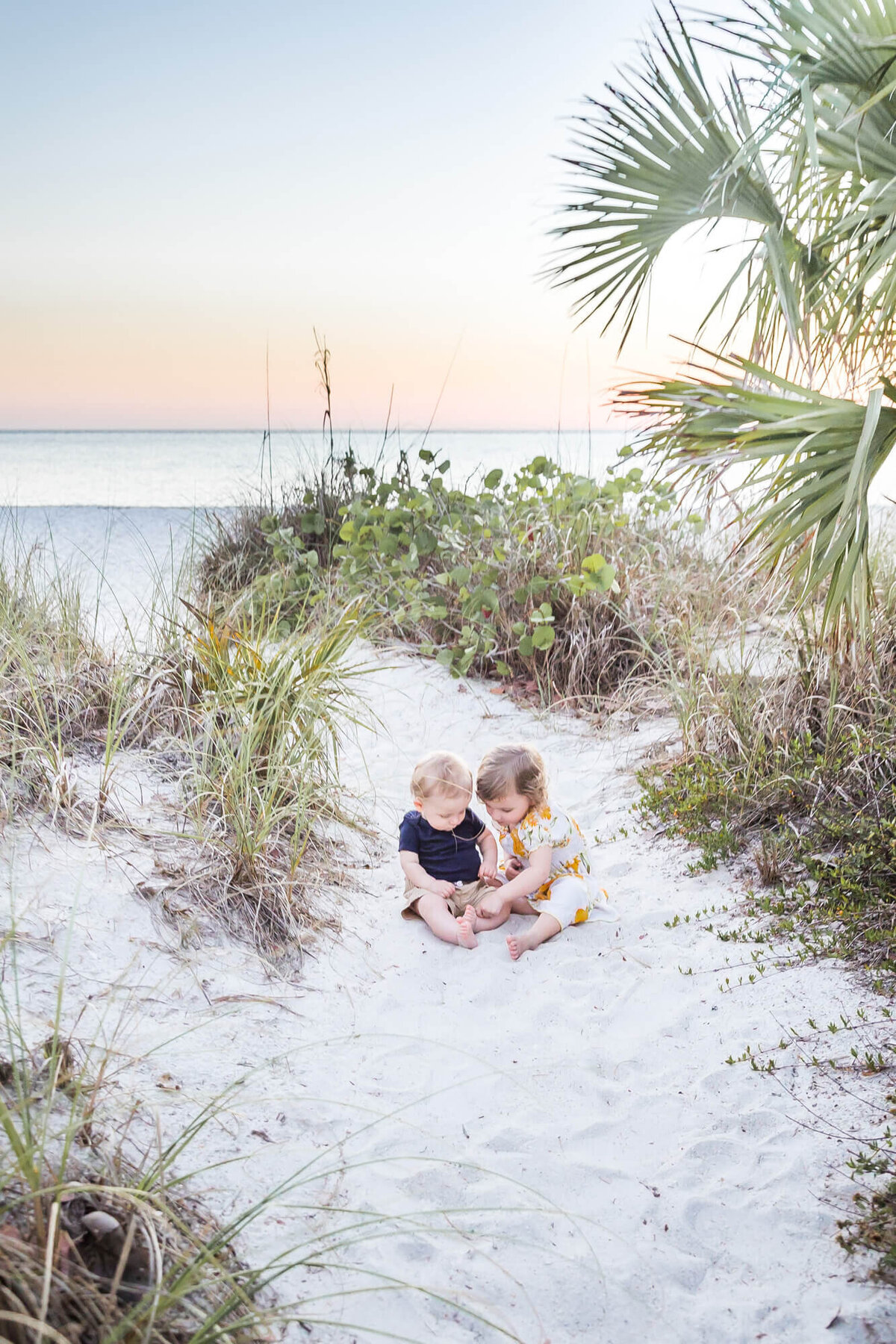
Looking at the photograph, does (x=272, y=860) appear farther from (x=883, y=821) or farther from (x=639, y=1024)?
(x=883, y=821)

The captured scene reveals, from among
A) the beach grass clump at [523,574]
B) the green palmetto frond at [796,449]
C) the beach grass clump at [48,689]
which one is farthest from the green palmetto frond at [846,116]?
the beach grass clump at [48,689]

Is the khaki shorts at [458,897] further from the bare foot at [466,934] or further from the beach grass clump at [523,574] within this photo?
the beach grass clump at [523,574]

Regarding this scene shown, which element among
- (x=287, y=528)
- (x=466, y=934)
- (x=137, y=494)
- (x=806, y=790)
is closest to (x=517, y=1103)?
(x=466, y=934)

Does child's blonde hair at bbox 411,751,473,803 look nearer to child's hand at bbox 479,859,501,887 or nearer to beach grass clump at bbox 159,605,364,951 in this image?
child's hand at bbox 479,859,501,887

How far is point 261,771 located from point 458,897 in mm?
974

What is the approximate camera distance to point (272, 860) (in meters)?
3.43

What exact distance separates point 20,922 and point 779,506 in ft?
9.20

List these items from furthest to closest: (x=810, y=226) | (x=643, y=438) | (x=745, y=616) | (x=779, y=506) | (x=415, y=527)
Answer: (x=415, y=527), (x=745, y=616), (x=810, y=226), (x=643, y=438), (x=779, y=506)

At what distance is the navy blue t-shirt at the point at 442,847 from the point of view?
361 centimetres

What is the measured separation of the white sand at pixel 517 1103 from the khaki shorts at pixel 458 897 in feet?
0.19

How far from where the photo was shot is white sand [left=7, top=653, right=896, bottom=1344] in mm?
1886

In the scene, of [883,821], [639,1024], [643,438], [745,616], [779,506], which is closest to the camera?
[639,1024]

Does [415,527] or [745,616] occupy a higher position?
[415,527]

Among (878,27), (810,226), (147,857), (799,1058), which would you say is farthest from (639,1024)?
(878,27)
